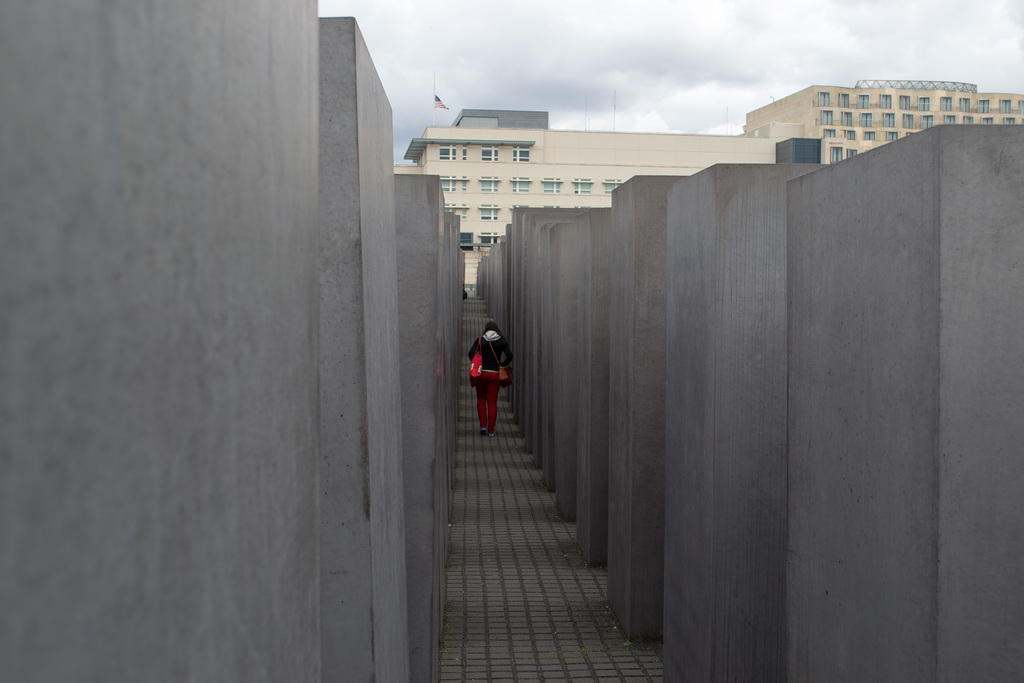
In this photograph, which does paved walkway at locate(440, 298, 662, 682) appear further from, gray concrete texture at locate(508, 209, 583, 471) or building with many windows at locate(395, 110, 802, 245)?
building with many windows at locate(395, 110, 802, 245)

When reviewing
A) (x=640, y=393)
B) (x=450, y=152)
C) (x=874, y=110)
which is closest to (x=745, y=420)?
(x=640, y=393)

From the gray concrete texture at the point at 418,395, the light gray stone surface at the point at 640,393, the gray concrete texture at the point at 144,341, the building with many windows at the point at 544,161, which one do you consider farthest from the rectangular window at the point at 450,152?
the gray concrete texture at the point at 144,341

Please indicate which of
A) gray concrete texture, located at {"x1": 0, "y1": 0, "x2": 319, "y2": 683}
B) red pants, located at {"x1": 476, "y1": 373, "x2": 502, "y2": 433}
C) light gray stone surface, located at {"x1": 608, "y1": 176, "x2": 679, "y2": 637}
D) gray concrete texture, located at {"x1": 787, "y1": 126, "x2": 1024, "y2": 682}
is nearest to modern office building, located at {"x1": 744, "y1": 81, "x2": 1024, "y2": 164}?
red pants, located at {"x1": 476, "y1": 373, "x2": 502, "y2": 433}

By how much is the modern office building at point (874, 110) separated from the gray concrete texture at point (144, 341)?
258ft

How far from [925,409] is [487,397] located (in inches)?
478

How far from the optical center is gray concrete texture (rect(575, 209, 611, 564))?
711 centimetres

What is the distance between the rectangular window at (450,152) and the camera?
2621 inches

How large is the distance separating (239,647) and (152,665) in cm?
27

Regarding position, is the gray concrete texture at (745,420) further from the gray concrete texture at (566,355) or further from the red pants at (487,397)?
the red pants at (487,397)

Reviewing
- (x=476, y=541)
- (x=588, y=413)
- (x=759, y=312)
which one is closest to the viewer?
(x=759, y=312)

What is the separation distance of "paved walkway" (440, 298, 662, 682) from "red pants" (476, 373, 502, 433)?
2.76m

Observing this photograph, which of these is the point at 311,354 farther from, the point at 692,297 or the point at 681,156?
the point at 681,156

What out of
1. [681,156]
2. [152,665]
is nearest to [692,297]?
[152,665]

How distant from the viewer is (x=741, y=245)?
13.1 feet
